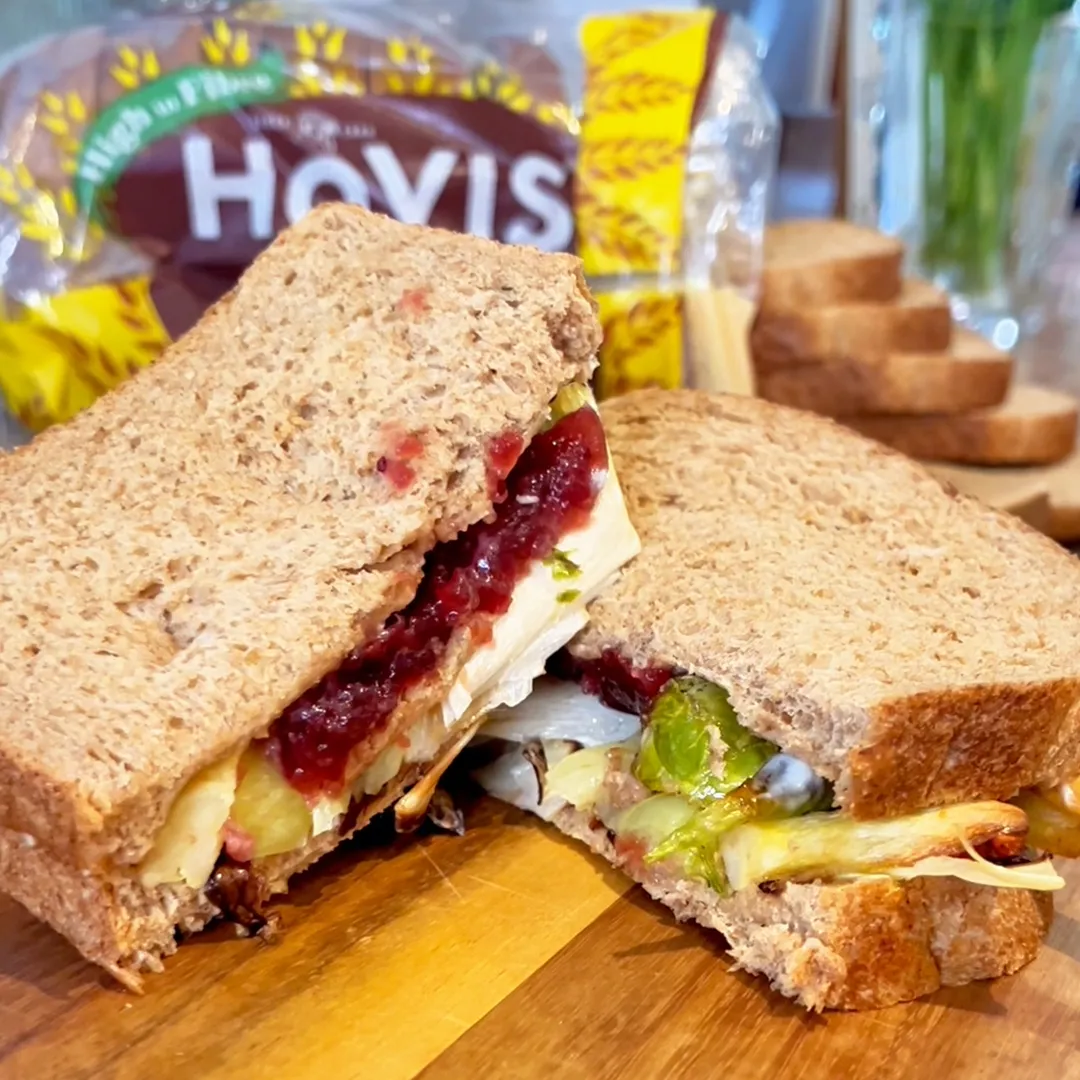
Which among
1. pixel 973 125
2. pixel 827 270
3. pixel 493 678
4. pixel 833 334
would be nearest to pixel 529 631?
pixel 493 678

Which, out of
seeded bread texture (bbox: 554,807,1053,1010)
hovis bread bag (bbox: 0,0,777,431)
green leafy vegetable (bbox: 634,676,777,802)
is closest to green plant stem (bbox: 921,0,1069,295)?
hovis bread bag (bbox: 0,0,777,431)

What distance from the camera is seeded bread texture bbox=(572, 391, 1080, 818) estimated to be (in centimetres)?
172

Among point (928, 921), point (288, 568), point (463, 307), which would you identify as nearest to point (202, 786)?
point (288, 568)

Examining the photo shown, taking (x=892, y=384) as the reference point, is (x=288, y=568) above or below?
above

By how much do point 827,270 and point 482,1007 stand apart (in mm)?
2526

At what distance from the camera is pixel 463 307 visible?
2066mm

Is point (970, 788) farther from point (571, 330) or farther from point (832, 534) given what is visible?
point (571, 330)

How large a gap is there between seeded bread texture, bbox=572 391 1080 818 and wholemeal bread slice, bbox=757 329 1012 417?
943 mm

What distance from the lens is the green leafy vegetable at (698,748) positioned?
6.06 ft

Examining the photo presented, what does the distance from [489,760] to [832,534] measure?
29.5 inches

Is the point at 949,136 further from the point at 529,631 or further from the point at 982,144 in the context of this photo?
the point at 529,631

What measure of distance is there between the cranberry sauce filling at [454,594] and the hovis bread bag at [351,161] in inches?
47.4

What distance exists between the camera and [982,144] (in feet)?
14.1

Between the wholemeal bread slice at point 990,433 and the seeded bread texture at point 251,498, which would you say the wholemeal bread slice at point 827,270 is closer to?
the wholemeal bread slice at point 990,433
